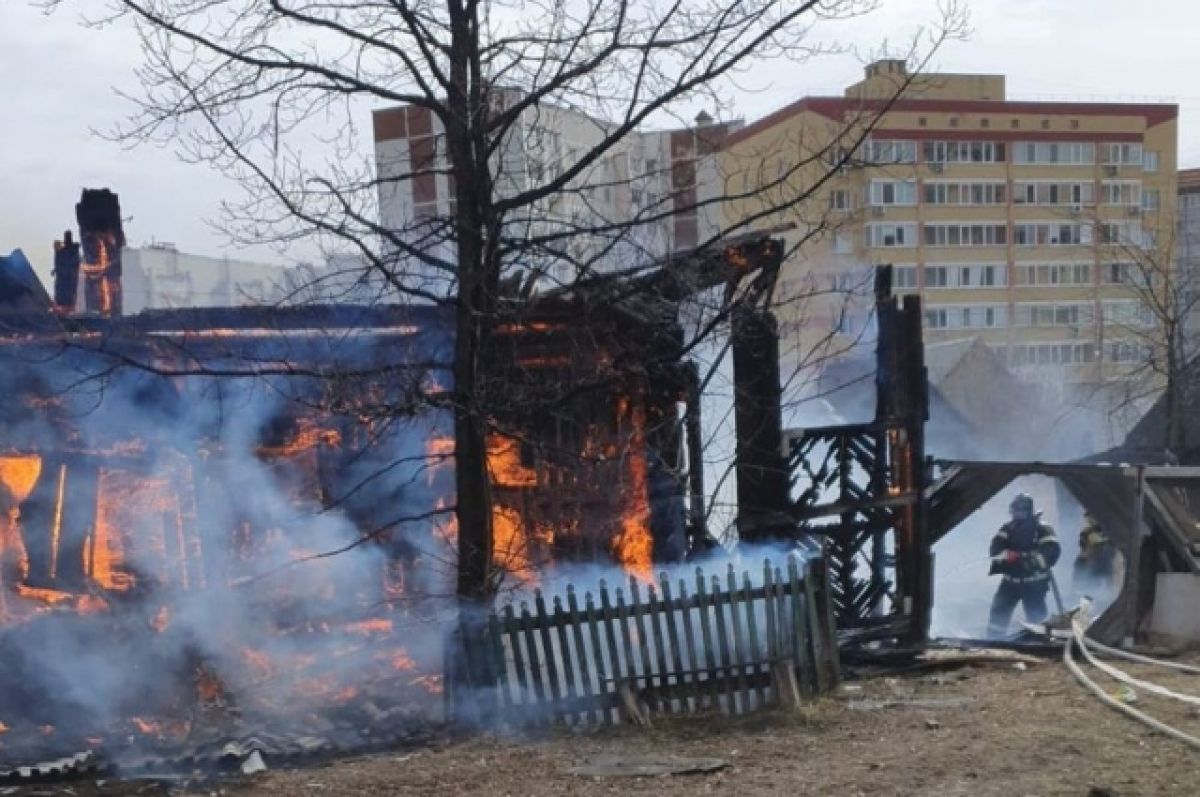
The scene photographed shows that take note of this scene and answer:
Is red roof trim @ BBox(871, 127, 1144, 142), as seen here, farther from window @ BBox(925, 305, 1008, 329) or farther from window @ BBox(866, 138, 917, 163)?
window @ BBox(866, 138, 917, 163)

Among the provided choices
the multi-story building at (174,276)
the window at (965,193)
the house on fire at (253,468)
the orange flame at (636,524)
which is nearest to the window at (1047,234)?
the window at (965,193)

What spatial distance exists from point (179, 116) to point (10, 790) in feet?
16.9

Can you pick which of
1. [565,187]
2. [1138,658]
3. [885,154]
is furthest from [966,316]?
[565,187]

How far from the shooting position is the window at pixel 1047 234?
57.6m

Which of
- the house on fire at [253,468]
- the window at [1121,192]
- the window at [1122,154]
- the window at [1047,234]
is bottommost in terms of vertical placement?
the house on fire at [253,468]

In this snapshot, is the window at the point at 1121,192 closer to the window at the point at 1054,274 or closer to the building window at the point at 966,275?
the window at the point at 1054,274

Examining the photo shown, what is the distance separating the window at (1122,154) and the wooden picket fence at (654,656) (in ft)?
186

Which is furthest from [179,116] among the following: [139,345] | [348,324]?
[139,345]

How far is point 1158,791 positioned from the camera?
21.1ft

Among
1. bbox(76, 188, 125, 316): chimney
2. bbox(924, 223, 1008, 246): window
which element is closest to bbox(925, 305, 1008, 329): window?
bbox(924, 223, 1008, 246): window

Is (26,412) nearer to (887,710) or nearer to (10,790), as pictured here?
(10,790)

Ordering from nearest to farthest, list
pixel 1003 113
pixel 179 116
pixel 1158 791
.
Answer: pixel 1158 791 < pixel 179 116 < pixel 1003 113

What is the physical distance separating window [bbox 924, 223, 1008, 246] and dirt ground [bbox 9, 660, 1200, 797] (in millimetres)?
49557

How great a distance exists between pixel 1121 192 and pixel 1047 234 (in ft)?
16.0
